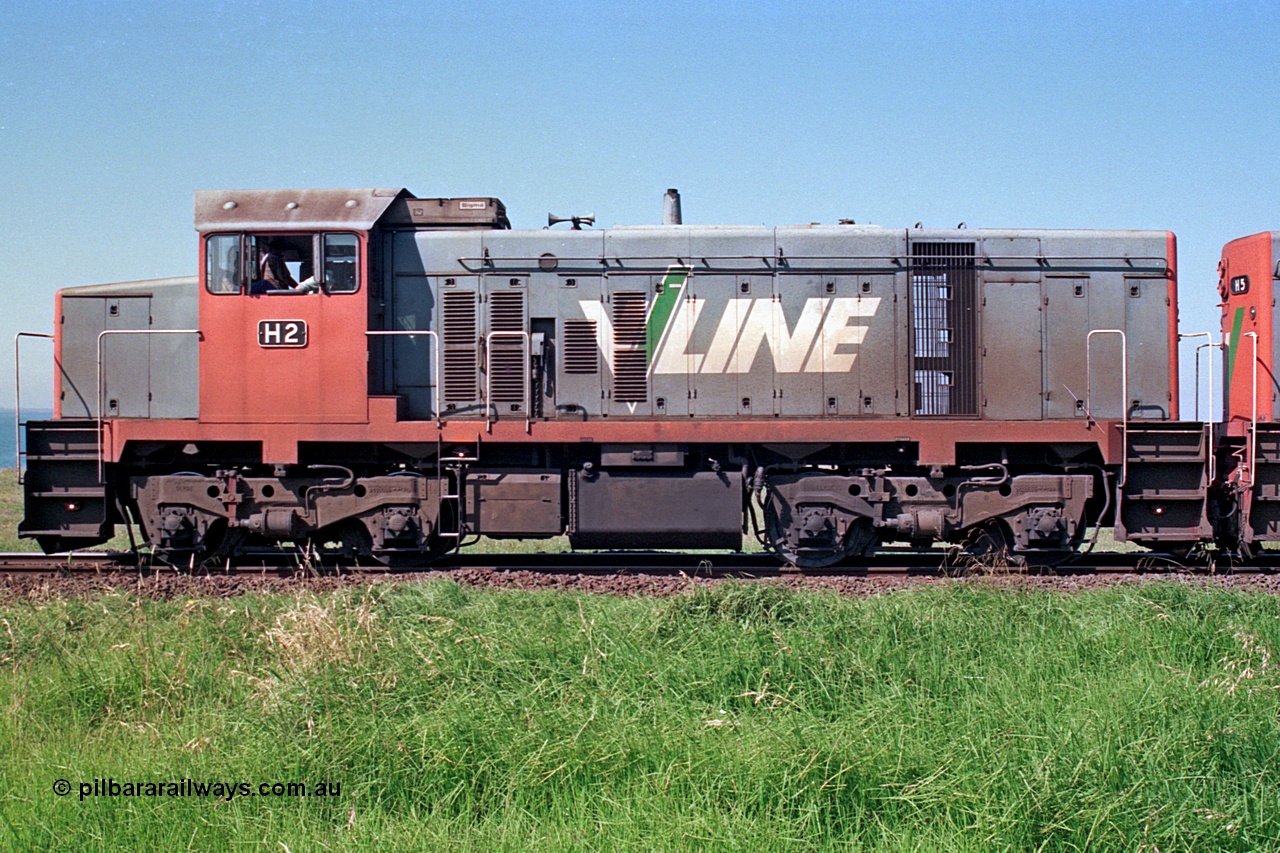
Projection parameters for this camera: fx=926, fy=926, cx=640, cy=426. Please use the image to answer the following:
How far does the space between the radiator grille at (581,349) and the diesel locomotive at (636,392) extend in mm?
24

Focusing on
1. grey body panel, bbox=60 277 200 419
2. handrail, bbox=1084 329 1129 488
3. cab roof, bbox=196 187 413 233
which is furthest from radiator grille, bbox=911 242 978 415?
grey body panel, bbox=60 277 200 419

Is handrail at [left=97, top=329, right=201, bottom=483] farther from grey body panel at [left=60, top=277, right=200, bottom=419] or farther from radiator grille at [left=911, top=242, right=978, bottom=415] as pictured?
radiator grille at [left=911, top=242, right=978, bottom=415]

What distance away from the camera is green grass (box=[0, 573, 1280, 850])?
12.2 feet

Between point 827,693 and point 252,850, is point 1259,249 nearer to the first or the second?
point 827,693

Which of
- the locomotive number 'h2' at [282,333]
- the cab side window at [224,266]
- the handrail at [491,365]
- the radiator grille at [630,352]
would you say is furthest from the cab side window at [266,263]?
the radiator grille at [630,352]

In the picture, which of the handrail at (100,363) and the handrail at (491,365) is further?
the handrail at (491,365)

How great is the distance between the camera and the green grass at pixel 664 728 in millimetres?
3707

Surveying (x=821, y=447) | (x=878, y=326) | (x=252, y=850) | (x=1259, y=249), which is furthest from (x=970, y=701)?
(x=1259, y=249)

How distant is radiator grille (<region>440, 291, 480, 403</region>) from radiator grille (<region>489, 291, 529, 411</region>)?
8.2 inches

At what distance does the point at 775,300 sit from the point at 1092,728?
6.30 metres

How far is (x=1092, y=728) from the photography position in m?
4.33

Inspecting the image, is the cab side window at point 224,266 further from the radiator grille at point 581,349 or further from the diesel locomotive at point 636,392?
the radiator grille at point 581,349

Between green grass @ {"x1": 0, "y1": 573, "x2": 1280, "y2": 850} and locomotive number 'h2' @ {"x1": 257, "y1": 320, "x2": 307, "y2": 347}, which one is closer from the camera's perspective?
green grass @ {"x1": 0, "y1": 573, "x2": 1280, "y2": 850}

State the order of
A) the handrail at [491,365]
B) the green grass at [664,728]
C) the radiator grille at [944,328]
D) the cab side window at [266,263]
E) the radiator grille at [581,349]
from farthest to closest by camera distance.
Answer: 1. the radiator grille at [581,349]
2. the radiator grille at [944,328]
3. the handrail at [491,365]
4. the cab side window at [266,263]
5. the green grass at [664,728]
